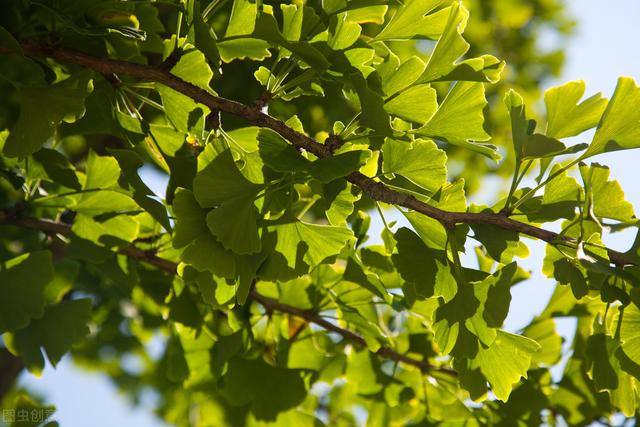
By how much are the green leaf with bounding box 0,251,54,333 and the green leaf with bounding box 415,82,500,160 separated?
0.61m

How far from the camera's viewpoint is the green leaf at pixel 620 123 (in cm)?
80

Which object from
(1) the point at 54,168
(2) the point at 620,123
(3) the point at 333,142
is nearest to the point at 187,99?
(3) the point at 333,142

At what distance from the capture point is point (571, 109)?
33.7 inches

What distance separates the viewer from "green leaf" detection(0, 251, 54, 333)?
100cm

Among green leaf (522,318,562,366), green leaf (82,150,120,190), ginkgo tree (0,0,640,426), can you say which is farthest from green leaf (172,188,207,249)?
green leaf (522,318,562,366)

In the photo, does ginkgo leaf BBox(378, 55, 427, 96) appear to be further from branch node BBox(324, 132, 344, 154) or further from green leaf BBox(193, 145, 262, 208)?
green leaf BBox(193, 145, 262, 208)

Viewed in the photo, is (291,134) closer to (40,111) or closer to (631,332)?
(40,111)

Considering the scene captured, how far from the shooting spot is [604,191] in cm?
85

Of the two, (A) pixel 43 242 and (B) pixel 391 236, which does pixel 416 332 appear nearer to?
(B) pixel 391 236

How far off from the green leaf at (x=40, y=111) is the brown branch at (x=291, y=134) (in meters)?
0.04

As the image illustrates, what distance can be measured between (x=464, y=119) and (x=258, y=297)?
53 cm

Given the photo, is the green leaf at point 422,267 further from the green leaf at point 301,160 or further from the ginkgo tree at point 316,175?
the green leaf at point 301,160

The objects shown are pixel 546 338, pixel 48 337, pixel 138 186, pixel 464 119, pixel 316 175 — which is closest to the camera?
pixel 316 175

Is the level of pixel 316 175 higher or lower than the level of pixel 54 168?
higher
